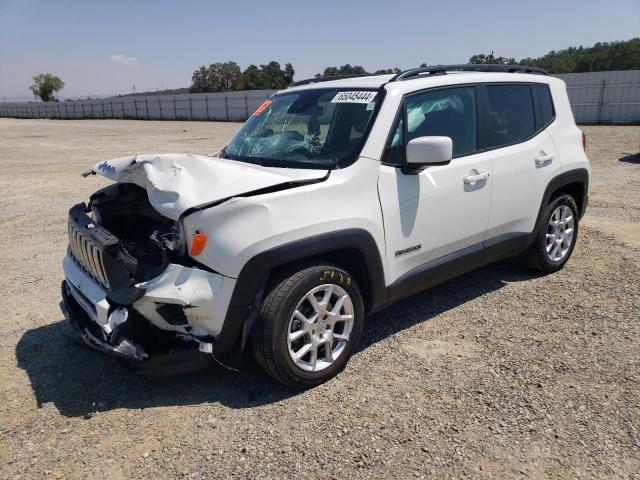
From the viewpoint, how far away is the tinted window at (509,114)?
428 centimetres

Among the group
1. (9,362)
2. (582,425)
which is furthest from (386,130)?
(9,362)

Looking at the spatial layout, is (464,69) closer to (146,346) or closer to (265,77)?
(146,346)

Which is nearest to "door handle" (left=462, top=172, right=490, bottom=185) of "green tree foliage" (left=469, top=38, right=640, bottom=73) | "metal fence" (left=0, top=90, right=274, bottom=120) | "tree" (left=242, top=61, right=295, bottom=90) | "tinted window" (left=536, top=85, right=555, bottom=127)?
"tinted window" (left=536, top=85, right=555, bottom=127)

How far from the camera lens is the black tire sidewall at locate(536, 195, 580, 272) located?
4812 mm

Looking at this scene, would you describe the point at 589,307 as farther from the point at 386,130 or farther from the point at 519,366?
the point at 386,130

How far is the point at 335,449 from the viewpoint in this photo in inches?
109

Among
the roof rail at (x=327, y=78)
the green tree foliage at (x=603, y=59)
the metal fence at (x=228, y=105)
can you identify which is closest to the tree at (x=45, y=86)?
the metal fence at (x=228, y=105)

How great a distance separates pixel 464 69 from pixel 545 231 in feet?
5.56

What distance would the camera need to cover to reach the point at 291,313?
10.0 ft

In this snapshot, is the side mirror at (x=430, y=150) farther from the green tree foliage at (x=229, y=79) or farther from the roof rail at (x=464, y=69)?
the green tree foliage at (x=229, y=79)

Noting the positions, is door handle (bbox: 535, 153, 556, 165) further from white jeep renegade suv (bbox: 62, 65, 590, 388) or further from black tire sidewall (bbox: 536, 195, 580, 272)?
black tire sidewall (bbox: 536, 195, 580, 272)

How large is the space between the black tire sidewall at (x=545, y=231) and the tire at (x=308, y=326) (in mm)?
2315

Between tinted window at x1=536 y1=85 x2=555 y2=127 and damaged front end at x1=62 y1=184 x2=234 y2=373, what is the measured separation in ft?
11.4

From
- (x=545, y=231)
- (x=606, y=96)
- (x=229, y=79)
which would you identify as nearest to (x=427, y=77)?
(x=545, y=231)
